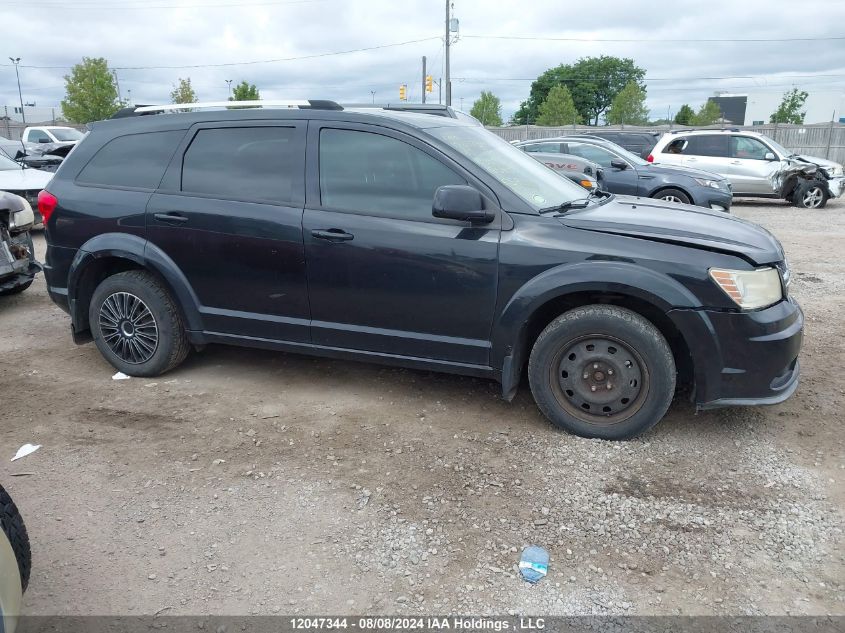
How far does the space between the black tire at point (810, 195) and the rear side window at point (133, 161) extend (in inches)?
596

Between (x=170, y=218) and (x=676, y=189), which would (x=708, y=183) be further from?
(x=170, y=218)

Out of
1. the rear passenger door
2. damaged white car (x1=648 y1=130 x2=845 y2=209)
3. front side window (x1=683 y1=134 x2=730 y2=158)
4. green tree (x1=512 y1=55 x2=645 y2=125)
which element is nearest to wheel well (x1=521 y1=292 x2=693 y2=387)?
the rear passenger door

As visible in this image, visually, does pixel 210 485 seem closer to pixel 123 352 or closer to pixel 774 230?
pixel 123 352

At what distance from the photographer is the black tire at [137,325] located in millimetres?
4707

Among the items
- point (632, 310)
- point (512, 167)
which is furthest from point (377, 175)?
point (632, 310)

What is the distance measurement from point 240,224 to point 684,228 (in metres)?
2.70

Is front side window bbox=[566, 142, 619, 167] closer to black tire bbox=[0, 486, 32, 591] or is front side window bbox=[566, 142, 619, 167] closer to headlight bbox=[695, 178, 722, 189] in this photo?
headlight bbox=[695, 178, 722, 189]

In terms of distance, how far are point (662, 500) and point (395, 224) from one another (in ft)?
6.88

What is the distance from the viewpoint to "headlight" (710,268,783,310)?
11.5 feet

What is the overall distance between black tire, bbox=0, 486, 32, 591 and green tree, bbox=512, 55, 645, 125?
298ft

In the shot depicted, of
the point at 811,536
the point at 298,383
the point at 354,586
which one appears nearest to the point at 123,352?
the point at 298,383

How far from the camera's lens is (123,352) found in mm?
4891

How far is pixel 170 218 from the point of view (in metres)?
4.51

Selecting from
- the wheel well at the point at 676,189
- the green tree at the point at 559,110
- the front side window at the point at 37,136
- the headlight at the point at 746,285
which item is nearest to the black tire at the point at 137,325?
the headlight at the point at 746,285
